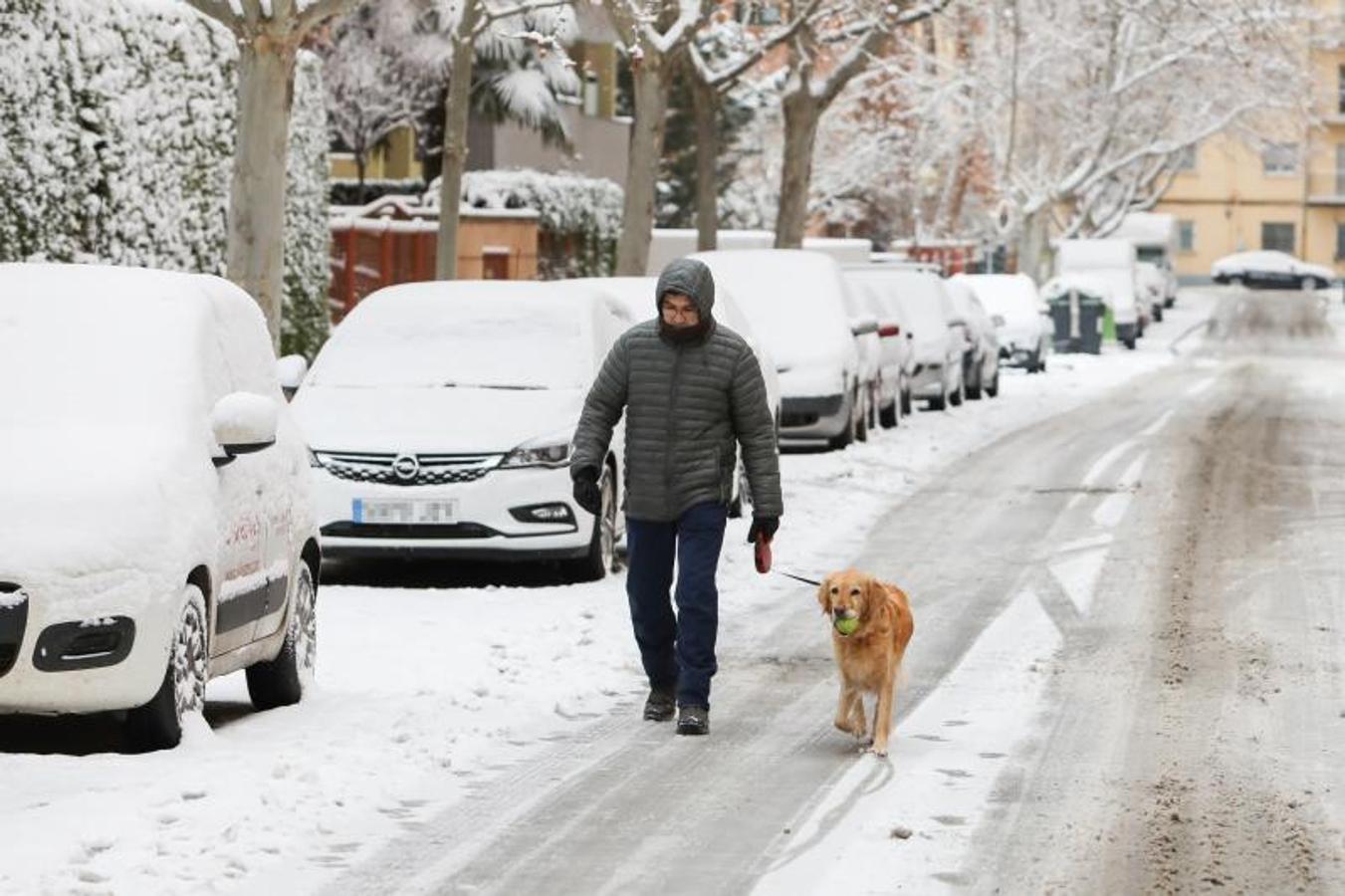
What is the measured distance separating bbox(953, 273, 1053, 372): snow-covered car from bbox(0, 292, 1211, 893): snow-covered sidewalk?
2859 cm

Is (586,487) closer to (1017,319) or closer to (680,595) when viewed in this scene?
(680,595)

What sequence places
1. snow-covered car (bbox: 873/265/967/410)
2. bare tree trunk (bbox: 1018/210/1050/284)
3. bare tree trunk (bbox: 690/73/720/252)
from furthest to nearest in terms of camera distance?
bare tree trunk (bbox: 1018/210/1050/284)
bare tree trunk (bbox: 690/73/720/252)
snow-covered car (bbox: 873/265/967/410)

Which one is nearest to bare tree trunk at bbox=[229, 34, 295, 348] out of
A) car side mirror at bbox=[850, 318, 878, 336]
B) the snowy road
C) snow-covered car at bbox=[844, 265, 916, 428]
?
the snowy road

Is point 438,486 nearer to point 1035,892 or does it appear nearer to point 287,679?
point 287,679

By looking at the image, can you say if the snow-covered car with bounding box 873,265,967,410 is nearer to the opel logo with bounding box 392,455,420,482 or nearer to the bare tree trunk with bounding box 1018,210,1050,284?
the opel logo with bounding box 392,455,420,482

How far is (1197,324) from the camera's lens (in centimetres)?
7475

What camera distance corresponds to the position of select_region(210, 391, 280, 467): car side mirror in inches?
410

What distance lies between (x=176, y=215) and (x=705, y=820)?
51.2 feet

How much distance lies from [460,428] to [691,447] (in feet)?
15.8

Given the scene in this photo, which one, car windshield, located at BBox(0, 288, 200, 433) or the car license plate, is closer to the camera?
car windshield, located at BBox(0, 288, 200, 433)

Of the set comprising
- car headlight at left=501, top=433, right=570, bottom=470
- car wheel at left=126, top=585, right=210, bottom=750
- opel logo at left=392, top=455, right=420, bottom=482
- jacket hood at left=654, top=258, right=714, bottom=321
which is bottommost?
car wheel at left=126, top=585, right=210, bottom=750

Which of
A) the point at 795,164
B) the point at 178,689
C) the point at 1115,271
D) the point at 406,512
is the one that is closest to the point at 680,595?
the point at 178,689

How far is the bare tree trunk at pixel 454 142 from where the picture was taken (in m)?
27.1

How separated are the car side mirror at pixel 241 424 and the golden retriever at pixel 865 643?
2.05m
